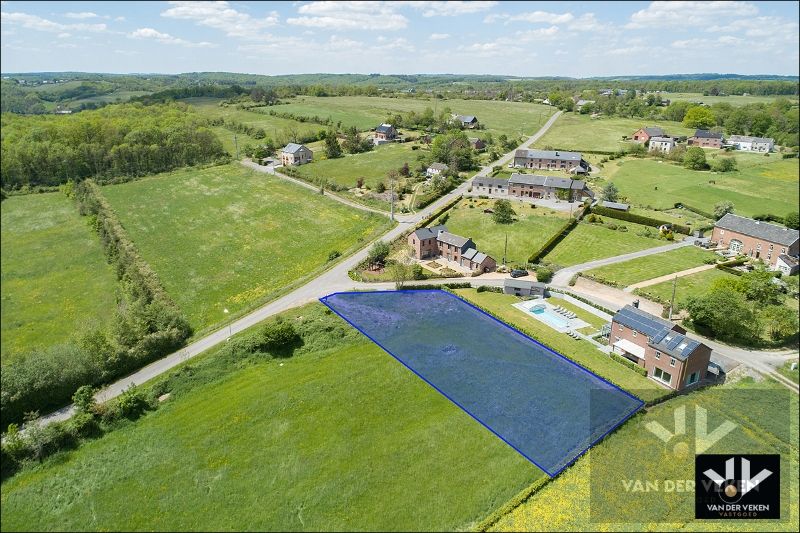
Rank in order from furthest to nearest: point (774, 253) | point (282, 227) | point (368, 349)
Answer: point (282, 227), point (774, 253), point (368, 349)

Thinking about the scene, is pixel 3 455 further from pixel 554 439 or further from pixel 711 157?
pixel 711 157

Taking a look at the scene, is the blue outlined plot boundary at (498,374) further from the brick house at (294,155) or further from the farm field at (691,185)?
the brick house at (294,155)

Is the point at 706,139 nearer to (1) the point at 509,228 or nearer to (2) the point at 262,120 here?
(1) the point at 509,228

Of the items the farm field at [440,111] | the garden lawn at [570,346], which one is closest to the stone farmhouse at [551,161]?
the farm field at [440,111]

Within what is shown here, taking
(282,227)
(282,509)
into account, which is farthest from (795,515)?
(282,227)

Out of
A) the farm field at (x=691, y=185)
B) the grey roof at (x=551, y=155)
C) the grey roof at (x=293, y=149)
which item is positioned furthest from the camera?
the grey roof at (x=293, y=149)

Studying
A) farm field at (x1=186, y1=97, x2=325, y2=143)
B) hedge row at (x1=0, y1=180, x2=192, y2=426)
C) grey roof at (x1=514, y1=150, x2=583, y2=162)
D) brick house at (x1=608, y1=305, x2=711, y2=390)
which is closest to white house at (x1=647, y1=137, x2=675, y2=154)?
grey roof at (x1=514, y1=150, x2=583, y2=162)

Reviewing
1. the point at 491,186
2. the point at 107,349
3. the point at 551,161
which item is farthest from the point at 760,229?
the point at 107,349
